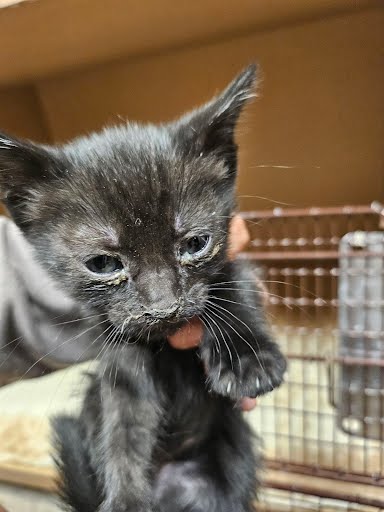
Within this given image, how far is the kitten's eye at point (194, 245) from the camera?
1.89 feet

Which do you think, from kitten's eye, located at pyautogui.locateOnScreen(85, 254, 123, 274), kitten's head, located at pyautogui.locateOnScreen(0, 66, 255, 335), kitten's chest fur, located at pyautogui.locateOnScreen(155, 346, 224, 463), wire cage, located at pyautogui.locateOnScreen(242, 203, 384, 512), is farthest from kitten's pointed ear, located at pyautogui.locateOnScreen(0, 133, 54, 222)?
wire cage, located at pyautogui.locateOnScreen(242, 203, 384, 512)

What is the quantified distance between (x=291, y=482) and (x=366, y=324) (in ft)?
1.31

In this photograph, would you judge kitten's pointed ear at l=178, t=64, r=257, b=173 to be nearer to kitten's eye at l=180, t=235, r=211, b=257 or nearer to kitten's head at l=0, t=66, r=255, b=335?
kitten's head at l=0, t=66, r=255, b=335

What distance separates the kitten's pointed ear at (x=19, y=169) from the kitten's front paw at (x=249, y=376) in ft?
1.09

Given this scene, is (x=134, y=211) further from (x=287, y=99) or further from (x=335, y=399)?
(x=335, y=399)

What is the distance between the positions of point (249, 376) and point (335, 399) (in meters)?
0.76

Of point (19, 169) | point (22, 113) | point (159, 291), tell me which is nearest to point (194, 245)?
point (159, 291)

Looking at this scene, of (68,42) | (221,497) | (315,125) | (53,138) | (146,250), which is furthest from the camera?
(53,138)

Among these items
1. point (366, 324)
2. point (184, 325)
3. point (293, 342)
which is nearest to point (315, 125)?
point (366, 324)

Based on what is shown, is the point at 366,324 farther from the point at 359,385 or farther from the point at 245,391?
the point at 245,391

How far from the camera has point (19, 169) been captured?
585 millimetres

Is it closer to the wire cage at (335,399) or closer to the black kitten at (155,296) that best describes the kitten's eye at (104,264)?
the black kitten at (155,296)

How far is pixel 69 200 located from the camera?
0.58 meters

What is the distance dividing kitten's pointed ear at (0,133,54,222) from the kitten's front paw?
333mm
